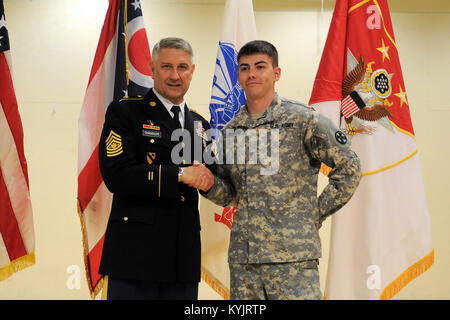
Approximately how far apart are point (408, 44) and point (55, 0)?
2.96m

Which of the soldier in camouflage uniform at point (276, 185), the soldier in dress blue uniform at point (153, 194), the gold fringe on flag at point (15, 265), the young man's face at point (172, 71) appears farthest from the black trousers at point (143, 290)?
the gold fringe on flag at point (15, 265)

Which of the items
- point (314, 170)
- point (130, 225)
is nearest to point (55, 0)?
point (130, 225)

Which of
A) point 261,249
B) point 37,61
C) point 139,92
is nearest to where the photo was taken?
point 261,249

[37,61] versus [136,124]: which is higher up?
[37,61]

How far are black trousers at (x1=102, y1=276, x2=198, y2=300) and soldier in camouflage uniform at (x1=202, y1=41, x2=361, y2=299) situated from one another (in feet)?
0.80

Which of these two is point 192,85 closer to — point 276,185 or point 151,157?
point 151,157

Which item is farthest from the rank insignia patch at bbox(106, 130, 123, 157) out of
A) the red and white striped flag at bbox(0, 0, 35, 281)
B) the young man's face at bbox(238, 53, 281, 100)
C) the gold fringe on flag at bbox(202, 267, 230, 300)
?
the gold fringe on flag at bbox(202, 267, 230, 300)

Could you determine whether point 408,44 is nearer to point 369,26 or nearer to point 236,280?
point 369,26

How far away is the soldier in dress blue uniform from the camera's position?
1.86m

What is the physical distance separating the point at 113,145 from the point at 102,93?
1086 mm

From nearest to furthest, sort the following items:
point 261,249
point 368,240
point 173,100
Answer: point 261,249
point 173,100
point 368,240

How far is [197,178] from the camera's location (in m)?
1.91

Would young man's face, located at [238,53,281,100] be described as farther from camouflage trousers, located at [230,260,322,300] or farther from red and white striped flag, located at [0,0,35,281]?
red and white striped flag, located at [0,0,35,281]

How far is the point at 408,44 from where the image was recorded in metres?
3.91
